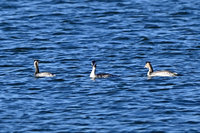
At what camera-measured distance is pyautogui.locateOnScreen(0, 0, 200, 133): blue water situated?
2644 cm

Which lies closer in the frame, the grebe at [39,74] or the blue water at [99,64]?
the blue water at [99,64]

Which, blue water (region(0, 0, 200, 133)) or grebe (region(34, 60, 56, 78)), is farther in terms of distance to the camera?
grebe (region(34, 60, 56, 78))

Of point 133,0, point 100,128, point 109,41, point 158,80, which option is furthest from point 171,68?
point 133,0

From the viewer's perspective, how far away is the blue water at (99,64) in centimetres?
2644

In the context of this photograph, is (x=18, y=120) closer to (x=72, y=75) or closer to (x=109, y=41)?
(x=72, y=75)

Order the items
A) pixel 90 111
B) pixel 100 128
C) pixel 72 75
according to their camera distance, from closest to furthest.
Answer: pixel 100 128 < pixel 90 111 < pixel 72 75

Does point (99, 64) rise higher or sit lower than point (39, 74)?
lower

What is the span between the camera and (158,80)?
33.2m

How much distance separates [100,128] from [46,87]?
23.7 ft

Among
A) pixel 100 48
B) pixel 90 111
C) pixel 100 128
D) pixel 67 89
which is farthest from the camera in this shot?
pixel 100 48

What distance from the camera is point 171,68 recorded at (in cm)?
3559

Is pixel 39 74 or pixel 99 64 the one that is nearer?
pixel 39 74

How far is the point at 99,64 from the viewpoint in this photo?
122 ft

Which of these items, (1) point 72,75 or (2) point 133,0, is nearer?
(1) point 72,75
